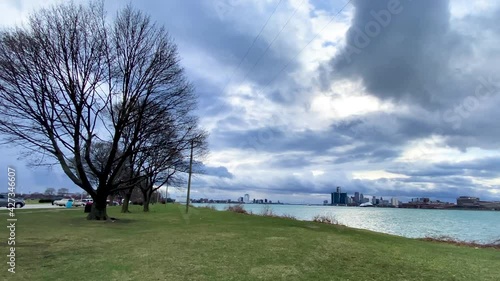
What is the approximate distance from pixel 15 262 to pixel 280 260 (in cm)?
635

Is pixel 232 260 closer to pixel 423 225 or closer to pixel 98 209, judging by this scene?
pixel 98 209

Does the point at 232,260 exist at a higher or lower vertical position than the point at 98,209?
lower

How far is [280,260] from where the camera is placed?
9984mm

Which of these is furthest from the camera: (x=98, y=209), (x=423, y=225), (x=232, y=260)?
(x=423, y=225)

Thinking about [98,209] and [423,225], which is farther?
[423,225]

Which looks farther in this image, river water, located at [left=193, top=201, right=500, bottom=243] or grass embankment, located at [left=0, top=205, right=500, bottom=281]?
river water, located at [left=193, top=201, right=500, bottom=243]

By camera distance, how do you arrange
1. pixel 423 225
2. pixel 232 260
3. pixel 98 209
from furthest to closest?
pixel 423 225 < pixel 98 209 < pixel 232 260

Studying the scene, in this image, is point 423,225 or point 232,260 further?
point 423,225

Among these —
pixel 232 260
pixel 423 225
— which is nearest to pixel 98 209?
pixel 232 260

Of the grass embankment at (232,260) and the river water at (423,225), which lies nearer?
the grass embankment at (232,260)

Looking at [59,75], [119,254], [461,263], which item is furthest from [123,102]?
[461,263]

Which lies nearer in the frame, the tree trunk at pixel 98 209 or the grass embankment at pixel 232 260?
the grass embankment at pixel 232 260

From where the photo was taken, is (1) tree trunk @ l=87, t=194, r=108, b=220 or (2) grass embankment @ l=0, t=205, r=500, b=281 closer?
(2) grass embankment @ l=0, t=205, r=500, b=281

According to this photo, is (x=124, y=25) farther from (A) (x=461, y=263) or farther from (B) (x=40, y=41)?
(A) (x=461, y=263)
